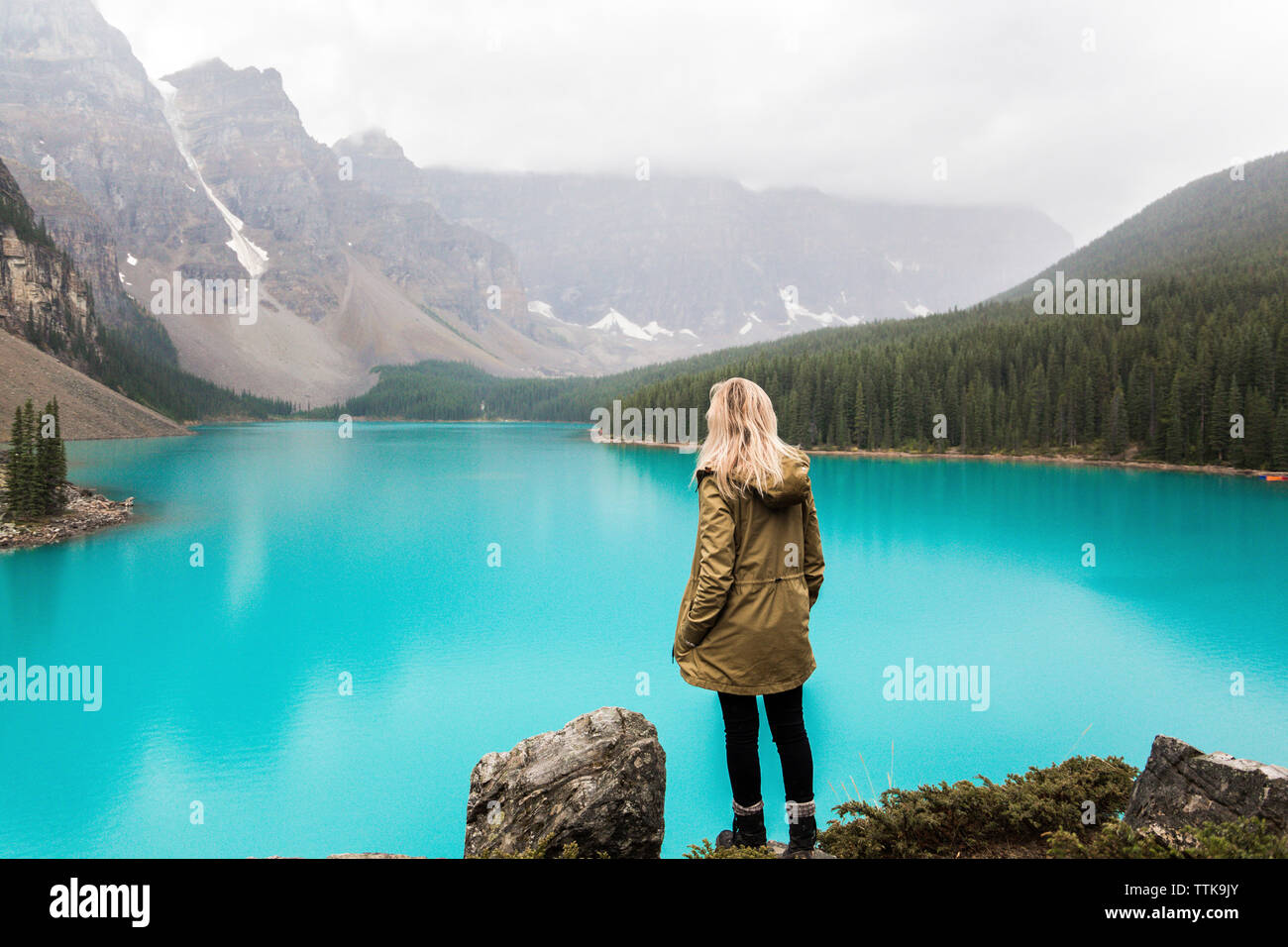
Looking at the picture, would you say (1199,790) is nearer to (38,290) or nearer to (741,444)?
(741,444)

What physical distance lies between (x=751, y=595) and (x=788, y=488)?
795mm

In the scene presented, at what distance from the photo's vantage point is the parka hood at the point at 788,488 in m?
4.71

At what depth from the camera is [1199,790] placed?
16.3 feet

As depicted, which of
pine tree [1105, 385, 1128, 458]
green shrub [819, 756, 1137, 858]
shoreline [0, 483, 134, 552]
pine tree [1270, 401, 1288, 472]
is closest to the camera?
green shrub [819, 756, 1137, 858]

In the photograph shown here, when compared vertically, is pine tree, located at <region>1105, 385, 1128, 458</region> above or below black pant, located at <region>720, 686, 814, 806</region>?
above

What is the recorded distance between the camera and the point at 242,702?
13.6m

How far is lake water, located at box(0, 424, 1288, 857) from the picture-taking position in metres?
10.1

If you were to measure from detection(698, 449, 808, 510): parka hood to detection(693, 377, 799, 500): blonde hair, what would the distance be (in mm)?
35

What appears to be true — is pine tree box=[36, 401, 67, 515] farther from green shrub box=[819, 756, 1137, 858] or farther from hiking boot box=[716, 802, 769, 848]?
green shrub box=[819, 756, 1137, 858]

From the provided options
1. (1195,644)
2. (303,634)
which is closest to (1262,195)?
(1195,644)

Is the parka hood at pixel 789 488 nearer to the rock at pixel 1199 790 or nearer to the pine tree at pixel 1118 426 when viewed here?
the rock at pixel 1199 790

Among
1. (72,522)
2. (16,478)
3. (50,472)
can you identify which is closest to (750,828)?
(72,522)

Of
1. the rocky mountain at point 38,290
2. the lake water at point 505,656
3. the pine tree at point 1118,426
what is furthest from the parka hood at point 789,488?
the rocky mountain at point 38,290

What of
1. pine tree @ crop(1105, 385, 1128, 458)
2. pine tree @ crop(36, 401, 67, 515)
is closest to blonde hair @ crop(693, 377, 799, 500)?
pine tree @ crop(36, 401, 67, 515)
